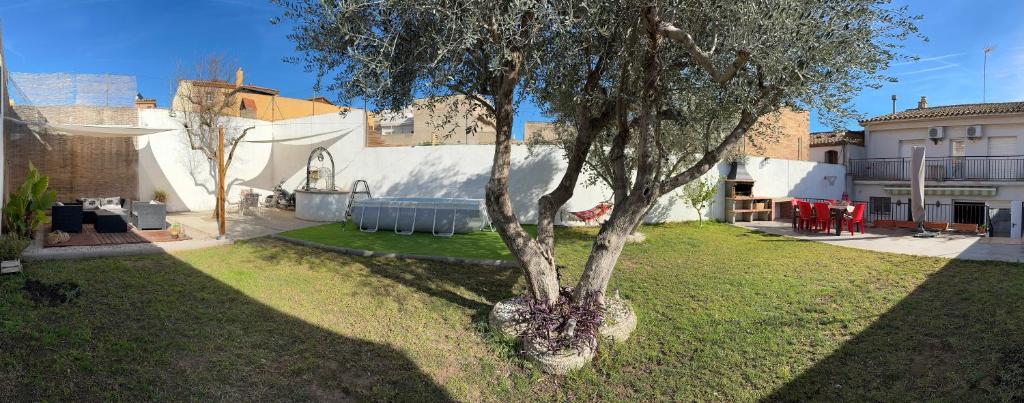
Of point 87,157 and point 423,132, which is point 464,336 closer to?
point 87,157

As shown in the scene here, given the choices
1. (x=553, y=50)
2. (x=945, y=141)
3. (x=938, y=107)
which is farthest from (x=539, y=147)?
(x=938, y=107)

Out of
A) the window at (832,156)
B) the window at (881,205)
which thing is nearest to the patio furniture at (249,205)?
the window at (881,205)

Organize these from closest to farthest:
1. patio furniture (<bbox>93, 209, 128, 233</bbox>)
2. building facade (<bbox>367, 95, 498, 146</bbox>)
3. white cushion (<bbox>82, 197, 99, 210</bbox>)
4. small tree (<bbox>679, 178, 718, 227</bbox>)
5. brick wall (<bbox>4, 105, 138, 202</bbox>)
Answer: patio furniture (<bbox>93, 209, 128, 233</bbox>) < white cushion (<bbox>82, 197, 99, 210</bbox>) < small tree (<bbox>679, 178, 718, 227</bbox>) < brick wall (<bbox>4, 105, 138, 202</bbox>) < building facade (<bbox>367, 95, 498, 146</bbox>)

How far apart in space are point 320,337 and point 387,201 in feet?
25.3

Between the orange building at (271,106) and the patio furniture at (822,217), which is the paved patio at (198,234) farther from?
the patio furniture at (822,217)

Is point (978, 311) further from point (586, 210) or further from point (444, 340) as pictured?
point (586, 210)

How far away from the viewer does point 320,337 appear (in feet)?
19.8

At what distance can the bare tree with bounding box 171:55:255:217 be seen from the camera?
16734 mm

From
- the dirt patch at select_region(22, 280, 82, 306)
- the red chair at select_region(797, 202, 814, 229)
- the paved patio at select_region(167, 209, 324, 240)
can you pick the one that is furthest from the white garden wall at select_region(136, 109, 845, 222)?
the dirt patch at select_region(22, 280, 82, 306)

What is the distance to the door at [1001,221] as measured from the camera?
20.8 m

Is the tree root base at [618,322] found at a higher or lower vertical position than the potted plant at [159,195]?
lower

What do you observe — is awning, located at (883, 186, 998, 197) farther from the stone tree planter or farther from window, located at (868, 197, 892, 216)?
the stone tree planter

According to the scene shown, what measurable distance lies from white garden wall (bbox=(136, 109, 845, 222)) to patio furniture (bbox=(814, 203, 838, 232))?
11.5 ft

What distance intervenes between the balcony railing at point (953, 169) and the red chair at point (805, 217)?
1261cm
